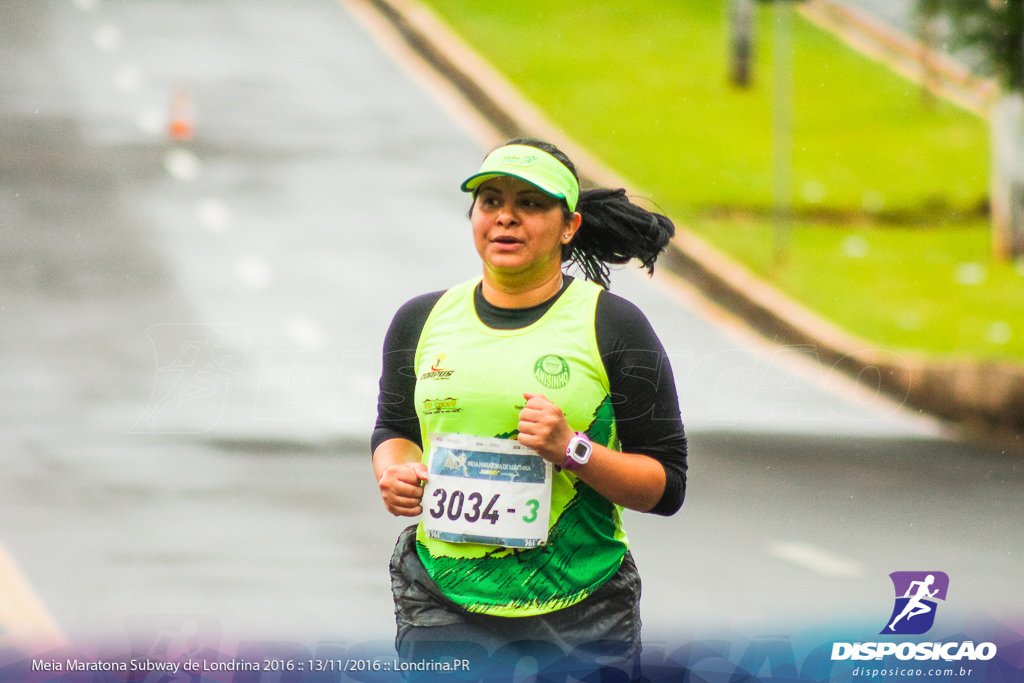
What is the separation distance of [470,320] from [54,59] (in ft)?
22.5

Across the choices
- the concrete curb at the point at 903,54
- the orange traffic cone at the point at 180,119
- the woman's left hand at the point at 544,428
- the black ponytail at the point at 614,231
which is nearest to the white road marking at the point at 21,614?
the black ponytail at the point at 614,231

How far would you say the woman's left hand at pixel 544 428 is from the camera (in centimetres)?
241

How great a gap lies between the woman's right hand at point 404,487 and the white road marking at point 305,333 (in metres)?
4.88

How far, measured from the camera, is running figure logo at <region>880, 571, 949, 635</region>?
13.6 feet

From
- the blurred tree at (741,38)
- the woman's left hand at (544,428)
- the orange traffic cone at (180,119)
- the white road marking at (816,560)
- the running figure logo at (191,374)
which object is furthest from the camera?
the blurred tree at (741,38)

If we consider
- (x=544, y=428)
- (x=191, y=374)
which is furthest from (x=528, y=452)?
(x=191, y=374)

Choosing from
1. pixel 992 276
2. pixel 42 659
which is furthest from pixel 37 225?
pixel 992 276

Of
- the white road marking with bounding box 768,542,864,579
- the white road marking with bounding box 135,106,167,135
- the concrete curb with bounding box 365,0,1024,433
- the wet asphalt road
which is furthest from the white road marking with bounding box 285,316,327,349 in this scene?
the white road marking with bounding box 768,542,864,579

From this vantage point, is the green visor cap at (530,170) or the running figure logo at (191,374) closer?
the green visor cap at (530,170)

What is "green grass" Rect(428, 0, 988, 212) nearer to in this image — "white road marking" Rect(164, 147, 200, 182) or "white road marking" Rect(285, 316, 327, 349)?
"white road marking" Rect(164, 147, 200, 182)

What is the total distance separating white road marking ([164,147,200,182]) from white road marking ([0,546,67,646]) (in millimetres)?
3674

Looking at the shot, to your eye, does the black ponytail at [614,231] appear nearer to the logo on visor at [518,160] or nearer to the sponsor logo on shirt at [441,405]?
the logo on visor at [518,160]

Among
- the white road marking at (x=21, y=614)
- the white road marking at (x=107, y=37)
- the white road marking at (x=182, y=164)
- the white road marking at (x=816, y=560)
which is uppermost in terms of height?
the white road marking at (x=107, y=37)

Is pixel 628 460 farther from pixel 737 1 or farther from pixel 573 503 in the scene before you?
pixel 737 1
